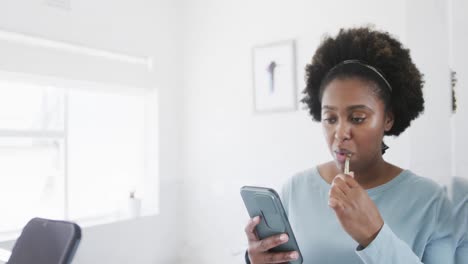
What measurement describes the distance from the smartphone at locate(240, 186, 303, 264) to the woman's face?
17 cm

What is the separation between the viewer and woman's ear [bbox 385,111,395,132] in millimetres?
945

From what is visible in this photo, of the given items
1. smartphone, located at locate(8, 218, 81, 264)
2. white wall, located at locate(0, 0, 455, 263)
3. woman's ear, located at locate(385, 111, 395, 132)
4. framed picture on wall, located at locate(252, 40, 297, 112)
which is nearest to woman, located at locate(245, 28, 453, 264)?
woman's ear, located at locate(385, 111, 395, 132)

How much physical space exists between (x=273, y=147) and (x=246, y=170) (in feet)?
0.86

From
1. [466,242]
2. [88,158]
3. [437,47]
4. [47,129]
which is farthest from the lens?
[88,158]

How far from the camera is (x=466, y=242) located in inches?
32.9

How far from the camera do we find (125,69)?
266cm

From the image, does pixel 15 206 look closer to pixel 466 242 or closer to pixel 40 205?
pixel 40 205

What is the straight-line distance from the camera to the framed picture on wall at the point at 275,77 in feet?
7.95

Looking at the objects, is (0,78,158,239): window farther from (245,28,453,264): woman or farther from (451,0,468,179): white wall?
(451,0,468,179): white wall

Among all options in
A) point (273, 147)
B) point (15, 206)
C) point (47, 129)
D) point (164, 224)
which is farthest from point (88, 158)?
point (273, 147)

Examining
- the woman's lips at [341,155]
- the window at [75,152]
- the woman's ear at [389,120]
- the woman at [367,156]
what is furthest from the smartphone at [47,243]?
the window at [75,152]

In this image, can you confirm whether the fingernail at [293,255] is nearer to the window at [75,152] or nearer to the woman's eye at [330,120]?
the woman's eye at [330,120]

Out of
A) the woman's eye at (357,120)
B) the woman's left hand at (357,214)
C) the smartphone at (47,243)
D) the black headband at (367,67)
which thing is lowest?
the smartphone at (47,243)

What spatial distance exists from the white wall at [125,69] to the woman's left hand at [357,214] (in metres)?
1.88
